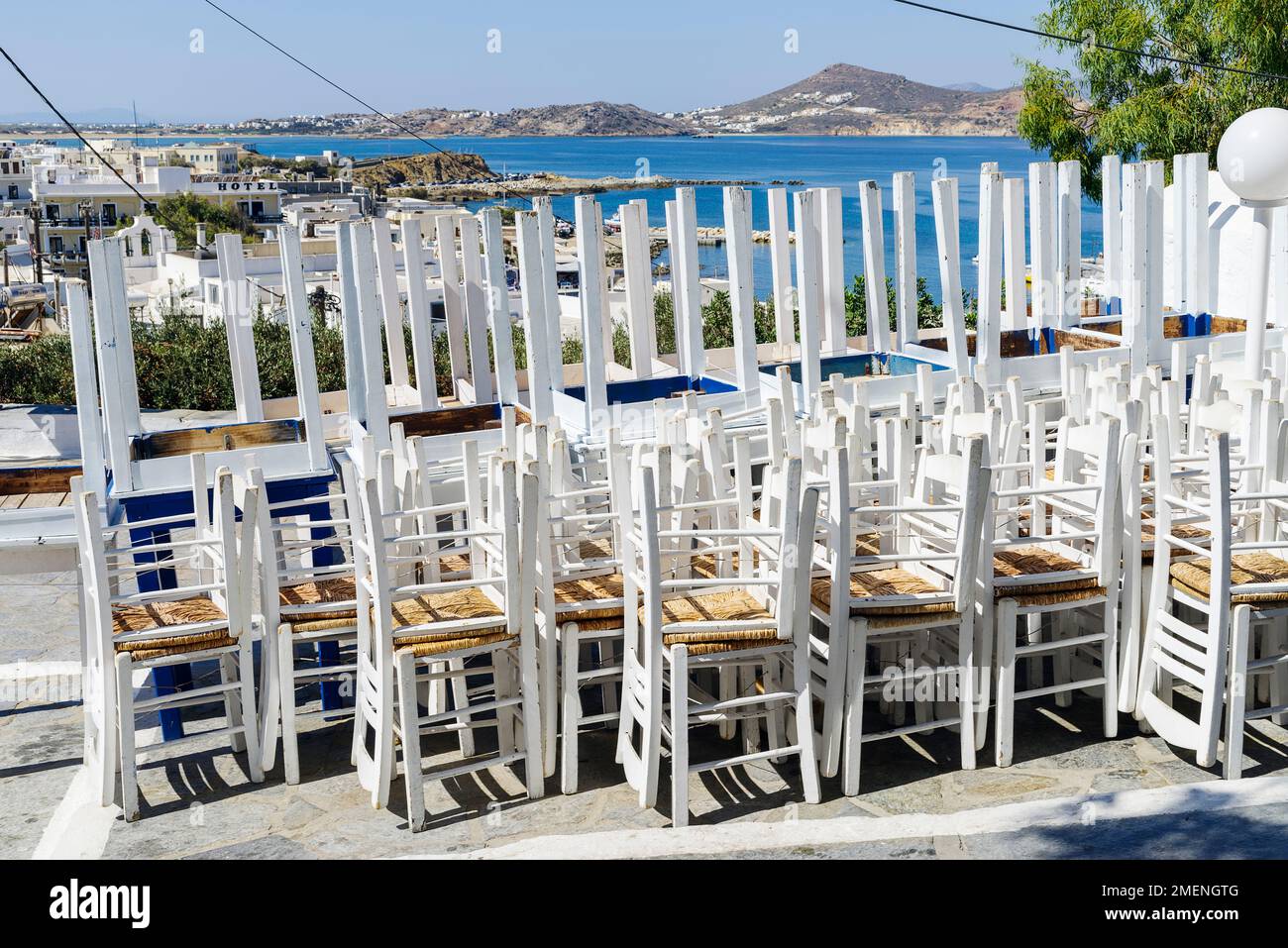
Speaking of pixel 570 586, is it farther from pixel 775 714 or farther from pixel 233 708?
pixel 233 708

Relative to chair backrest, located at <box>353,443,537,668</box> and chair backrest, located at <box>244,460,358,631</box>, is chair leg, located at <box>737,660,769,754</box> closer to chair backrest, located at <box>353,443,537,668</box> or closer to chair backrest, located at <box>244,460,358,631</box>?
chair backrest, located at <box>353,443,537,668</box>

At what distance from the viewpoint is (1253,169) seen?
5258mm

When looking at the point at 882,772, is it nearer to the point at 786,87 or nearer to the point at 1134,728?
the point at 1134,728

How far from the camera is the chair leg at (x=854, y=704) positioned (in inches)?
151

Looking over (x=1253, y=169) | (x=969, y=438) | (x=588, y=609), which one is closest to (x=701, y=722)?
(x=588, y=609)

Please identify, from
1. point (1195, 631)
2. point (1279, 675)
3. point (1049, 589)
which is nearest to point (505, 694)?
point (1049, 589)

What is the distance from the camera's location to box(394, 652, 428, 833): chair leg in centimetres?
375

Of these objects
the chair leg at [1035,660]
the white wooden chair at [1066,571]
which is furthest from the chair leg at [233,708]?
the chair leg at [1035,660]

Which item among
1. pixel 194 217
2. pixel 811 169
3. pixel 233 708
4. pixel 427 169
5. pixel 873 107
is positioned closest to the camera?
pixel 233 708

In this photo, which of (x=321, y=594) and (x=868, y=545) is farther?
(x=868, y=545)

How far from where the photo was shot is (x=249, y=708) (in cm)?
415

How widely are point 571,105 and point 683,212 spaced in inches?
5919

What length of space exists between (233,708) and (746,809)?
177 cm

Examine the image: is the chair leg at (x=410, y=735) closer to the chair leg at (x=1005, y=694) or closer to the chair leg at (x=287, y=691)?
the chair leg at (x=287, y=691)
